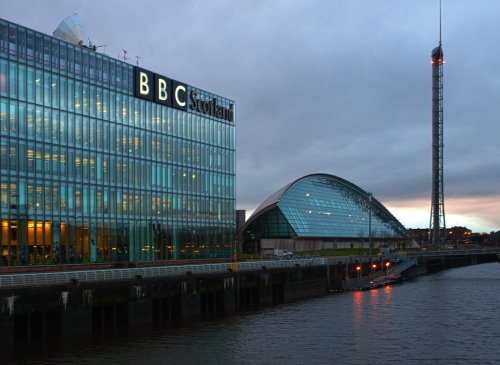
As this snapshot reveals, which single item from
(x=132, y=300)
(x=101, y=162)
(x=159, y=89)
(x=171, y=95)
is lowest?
(x=132, y=300)

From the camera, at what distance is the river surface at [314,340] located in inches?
1796

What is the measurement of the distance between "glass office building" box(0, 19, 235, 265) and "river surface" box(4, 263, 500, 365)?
92.3 feet

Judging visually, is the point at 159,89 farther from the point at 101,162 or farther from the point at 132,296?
the point at 132,296

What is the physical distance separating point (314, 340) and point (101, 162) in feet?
163

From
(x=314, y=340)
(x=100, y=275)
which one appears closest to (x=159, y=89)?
(x=100, y=275)

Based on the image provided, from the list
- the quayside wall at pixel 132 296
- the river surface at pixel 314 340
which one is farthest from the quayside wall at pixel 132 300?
the river surface at pixel 314 340

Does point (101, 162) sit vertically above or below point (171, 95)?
below

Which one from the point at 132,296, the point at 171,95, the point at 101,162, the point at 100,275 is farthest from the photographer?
the point at 171,95

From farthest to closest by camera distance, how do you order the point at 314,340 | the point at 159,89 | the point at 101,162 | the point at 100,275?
the point at 159,89
the point at 101,162
the point at 100,275
the point at 314,340

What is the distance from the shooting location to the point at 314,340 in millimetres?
53156

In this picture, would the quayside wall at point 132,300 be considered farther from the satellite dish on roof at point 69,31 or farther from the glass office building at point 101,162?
the satellite dish on roof at point 69,31

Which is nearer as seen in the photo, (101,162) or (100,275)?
(100,275)

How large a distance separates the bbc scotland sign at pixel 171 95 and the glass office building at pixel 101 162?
0.32 meters

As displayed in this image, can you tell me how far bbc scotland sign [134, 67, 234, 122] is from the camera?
3979 inches
